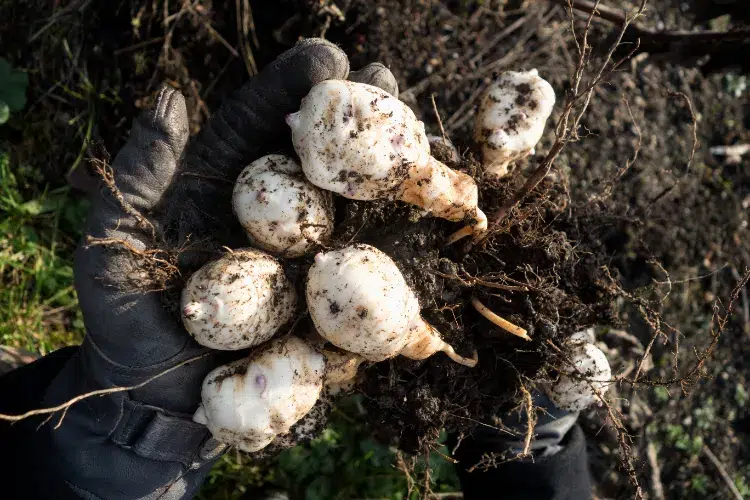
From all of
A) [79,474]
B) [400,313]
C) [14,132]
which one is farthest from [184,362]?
[14,132]

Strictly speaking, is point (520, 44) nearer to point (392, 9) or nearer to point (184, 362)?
point (392, 9)

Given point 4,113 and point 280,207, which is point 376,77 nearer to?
point 280,207

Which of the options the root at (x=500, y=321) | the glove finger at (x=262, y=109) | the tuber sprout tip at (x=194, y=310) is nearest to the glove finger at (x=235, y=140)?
the glove finger at (x=262, y=109)

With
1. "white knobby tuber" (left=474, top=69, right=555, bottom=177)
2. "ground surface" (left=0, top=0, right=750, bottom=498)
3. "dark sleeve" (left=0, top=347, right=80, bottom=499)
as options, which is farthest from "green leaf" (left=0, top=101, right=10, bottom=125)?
"white knobby tuber" (left=474, top=69, right=555, bottom=177)

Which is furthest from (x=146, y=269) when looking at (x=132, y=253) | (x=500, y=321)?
(x=500, y=321)

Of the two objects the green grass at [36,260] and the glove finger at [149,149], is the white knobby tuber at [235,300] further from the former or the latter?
the green grass at [36,260]

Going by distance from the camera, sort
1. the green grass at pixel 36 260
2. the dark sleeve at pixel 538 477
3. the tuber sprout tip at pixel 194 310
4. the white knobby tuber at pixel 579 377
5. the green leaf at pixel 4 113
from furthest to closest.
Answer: the green grass at pixel 36 260 < the green leaf at pixel 4 113 < the dark sleeve at pixel 538 477 < the white knobby tuber at pixel 579 377 < the tuber sprout tip at pixel 194 310

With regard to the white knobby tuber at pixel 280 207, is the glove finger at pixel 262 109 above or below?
above
